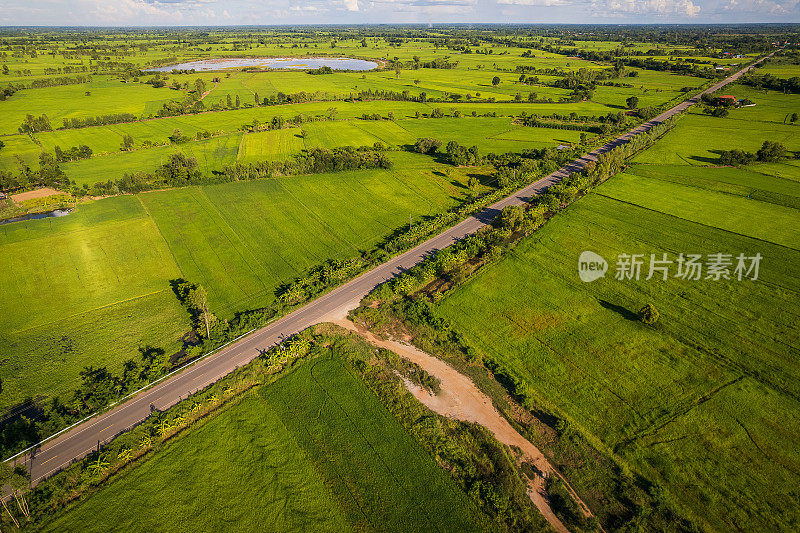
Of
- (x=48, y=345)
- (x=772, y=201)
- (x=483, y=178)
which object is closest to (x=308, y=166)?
(x=483, y=178)

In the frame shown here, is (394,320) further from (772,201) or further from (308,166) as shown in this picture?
(772,201)

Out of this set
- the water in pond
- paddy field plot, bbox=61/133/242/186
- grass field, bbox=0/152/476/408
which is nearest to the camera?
grass field, bbox=0/152/476/408

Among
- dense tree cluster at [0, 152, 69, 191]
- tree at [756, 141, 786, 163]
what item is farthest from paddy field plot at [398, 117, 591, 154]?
dense tree cluster at [0, 152, 69, 191]

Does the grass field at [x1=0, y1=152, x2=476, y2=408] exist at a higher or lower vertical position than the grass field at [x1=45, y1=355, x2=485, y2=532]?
higher

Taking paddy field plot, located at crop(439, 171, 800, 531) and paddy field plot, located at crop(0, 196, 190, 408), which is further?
paddy field plot, located at crop(0, 196, 190, 408)

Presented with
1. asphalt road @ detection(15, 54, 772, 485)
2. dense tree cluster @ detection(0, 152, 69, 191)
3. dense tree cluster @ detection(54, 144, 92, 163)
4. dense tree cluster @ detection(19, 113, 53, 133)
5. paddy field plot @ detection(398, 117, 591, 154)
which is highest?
dense tree cluster @ detection(19, 113, 53, 133)

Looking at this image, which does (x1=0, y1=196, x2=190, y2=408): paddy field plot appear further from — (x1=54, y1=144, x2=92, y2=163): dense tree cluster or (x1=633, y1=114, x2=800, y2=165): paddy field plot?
(x1=633, y1=114, x2=800, y2=165): paddy field plot

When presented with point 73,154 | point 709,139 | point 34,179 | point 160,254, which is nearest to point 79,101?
point 73,154

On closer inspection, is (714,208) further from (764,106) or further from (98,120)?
(98,120)
